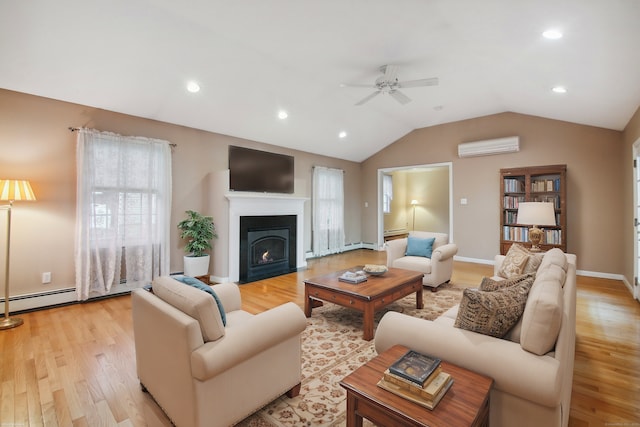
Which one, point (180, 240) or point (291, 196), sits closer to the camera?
point (180, 240)

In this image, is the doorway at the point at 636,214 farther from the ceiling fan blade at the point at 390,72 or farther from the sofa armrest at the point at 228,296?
the sofa armrest at the point at 228,296

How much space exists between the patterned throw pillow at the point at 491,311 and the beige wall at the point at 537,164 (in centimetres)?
496

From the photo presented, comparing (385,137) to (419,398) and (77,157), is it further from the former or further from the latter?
(419,398)

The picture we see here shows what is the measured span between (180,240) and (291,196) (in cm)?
208

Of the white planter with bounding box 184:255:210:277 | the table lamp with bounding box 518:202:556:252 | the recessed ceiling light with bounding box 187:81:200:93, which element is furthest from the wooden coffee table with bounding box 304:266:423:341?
the recessed ceiling light with bounding box 187:81:200:93

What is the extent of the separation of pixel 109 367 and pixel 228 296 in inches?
42.4

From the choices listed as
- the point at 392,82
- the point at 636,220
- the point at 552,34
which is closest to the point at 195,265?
the point at 392,82

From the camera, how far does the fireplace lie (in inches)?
191

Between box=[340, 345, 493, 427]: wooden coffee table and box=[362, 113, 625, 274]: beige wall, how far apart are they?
545 centimetres

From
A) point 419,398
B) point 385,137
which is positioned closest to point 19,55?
point 419,398

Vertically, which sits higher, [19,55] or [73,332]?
[19,55]

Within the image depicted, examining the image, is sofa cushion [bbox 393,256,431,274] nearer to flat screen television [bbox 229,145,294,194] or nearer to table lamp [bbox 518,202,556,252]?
table lamp [bbox 518,202,556,252]

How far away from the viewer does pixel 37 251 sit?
3.52 meters

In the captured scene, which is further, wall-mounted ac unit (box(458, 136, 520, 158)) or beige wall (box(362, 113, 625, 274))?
wall-mounted ac unit (box(458, 136, 520, 158))
